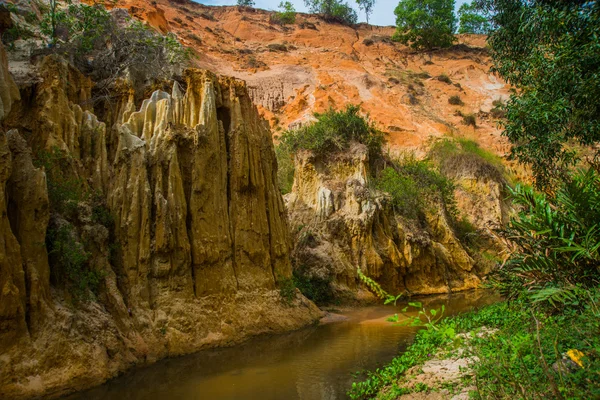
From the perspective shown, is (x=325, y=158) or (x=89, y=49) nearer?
(x=89, y=49)

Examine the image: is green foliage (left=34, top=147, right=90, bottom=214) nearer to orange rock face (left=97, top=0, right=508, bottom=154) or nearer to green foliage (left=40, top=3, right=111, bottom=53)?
green foliage (left=40, top=3, right=111, bottom=53)

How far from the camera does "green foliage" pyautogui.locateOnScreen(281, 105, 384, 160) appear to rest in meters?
26.3

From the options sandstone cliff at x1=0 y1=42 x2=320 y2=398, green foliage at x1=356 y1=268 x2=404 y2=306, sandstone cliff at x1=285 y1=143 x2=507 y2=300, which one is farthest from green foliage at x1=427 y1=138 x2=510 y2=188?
green foliage at x1=356 y1=268 x2=404 y2=306

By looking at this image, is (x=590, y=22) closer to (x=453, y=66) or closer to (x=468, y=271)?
(x=468, y=271)

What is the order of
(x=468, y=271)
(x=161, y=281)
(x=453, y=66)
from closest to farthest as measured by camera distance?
(x=161, y=281)
(x=468, y=271)
(x=453, y=66)

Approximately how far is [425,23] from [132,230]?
52.1 metres

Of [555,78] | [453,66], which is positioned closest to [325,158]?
[555,78]

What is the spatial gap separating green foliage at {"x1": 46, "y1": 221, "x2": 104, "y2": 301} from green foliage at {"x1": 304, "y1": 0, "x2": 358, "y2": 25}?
58606mm

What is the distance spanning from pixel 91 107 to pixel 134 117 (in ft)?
4.93

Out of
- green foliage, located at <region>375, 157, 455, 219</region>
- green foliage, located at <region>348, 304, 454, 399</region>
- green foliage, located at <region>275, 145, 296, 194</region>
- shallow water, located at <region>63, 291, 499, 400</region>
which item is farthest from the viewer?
green foliage, located at <region>275, 145, 296, 194</region>

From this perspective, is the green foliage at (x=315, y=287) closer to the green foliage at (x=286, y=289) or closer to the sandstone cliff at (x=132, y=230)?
the sandstone cliff at (x=132, y=230)

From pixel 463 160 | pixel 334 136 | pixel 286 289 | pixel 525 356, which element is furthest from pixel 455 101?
pixel 525 356

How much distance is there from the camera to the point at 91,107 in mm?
13266

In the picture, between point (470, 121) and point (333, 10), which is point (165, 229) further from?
point (333, 10)
